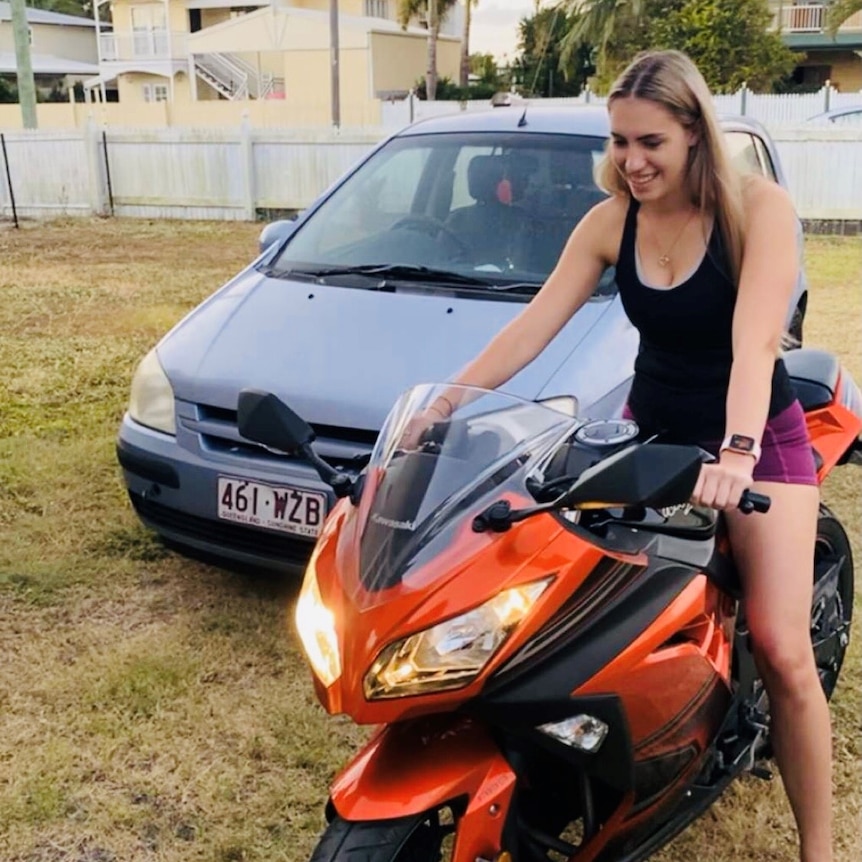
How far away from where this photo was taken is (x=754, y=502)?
190 cm

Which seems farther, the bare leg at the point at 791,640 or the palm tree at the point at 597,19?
the palm tree at the point at 597,19

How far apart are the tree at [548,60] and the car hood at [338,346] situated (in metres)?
31.5

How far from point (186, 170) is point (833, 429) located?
46.8 ft

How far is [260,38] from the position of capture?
39.2m

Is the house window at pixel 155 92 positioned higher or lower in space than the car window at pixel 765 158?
lower

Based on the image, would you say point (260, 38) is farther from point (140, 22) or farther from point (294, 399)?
point (294, 399)

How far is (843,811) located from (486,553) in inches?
67.5

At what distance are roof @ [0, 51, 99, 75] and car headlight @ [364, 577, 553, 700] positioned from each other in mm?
48128

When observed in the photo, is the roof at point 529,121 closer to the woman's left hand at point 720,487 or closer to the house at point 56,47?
the woman's left hand at point 720,487

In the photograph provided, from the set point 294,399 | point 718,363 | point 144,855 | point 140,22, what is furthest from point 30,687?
point 140,22

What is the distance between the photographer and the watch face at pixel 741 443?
204 cm

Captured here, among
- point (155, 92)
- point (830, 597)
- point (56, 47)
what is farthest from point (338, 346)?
point (56, 47)

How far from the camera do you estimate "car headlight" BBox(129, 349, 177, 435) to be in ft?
12.4

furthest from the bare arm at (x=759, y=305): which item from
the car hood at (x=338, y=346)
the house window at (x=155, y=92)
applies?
the house window at (x=155, y=92)
